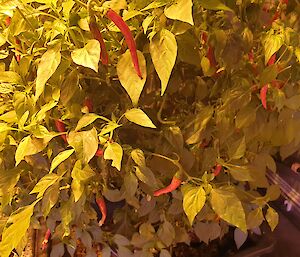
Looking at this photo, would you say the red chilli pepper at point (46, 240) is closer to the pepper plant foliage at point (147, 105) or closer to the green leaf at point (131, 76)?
the pepper plant foliage at point (147, 105)

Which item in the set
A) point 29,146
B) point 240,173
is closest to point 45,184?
point 29,146

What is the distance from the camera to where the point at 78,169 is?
1.97 feet

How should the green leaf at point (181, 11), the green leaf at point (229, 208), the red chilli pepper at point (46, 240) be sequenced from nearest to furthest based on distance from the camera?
1. the green leaf at point (181, 11)
2. the green leaf at point (229, 208)
3. the red chilli pepper at point (46, 240)

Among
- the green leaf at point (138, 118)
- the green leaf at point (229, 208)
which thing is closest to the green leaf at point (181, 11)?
the green leaf at point (138, 118)

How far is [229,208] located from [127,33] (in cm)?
24

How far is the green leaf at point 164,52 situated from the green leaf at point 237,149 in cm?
20

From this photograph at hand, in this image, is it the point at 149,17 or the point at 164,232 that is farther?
the point at 164,232

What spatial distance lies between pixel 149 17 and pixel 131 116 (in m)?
0.12

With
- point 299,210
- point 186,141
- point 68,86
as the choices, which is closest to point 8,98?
point 68,86

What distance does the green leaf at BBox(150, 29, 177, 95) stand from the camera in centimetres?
51

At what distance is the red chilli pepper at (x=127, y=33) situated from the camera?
1.70 feet

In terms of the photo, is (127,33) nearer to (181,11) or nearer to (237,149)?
(181,11)

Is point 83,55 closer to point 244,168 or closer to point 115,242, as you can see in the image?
point 244,168

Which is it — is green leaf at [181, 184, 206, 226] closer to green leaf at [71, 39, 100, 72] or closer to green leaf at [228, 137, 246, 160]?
green leaf at [228, 137, 246, 160]
